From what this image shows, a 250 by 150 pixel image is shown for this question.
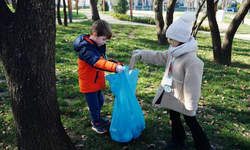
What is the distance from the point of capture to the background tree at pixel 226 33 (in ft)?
21.1

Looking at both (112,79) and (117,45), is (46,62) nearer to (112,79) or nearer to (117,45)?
(112,79)

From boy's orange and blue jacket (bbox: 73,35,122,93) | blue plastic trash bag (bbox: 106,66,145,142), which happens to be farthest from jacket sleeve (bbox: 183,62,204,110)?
boy's orange and blue jacket (bbox: 73,35,122,93)

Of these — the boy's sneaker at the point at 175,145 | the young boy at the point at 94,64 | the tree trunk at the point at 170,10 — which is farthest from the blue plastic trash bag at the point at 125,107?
the tree trunk at the point at 170,10

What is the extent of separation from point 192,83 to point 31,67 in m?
1.62

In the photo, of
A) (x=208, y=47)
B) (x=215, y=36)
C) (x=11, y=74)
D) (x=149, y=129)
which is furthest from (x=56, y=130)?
(x=208, y=47)

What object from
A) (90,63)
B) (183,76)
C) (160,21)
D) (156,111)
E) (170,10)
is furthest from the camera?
(160,21)

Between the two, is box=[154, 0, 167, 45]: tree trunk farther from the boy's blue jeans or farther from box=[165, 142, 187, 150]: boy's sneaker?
box=[165, 142, 187, 150]: boy's sneaker

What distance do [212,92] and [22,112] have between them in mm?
3975

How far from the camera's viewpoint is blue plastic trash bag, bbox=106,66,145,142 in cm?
265

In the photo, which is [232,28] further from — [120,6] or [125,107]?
[120,6]

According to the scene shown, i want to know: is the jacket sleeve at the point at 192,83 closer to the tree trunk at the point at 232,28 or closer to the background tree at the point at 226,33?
the background tree at the point at 226,33

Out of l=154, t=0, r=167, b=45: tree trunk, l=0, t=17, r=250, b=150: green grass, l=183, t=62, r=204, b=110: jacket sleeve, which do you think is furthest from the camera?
l=154, t=0, r=167, b=45: tree trunk

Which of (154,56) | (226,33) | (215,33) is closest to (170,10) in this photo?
(215,33)

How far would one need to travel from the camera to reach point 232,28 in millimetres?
6668
